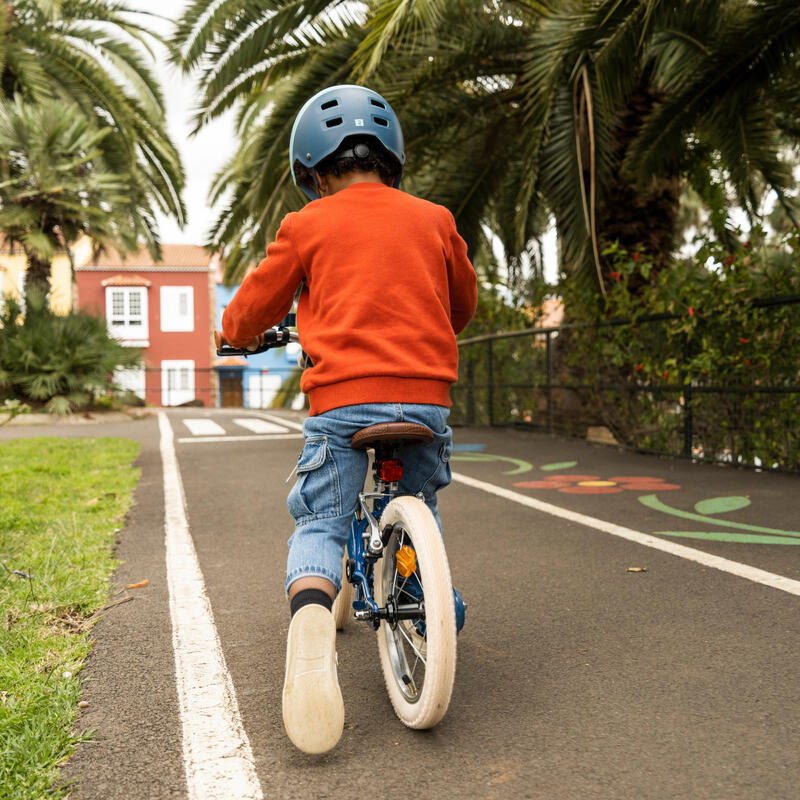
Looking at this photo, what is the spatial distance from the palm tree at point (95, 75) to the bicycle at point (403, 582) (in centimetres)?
1516

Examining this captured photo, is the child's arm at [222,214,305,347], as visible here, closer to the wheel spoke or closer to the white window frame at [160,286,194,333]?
the wheel spoke

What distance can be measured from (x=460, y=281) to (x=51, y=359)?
1576 cm

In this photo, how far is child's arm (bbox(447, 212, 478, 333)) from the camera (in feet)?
9.29

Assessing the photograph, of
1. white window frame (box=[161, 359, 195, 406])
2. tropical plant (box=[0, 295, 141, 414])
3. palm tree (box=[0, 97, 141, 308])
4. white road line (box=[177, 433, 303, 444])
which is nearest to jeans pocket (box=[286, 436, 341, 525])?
white road line (box=[177, 433, 303, 444])

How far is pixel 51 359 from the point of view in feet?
56.1

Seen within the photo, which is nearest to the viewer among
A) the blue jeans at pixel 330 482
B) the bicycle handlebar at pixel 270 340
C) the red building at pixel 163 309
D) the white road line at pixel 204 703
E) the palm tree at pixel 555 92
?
the white road line at pixel 204 703

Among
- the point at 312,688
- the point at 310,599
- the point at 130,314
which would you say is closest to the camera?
the point at 312,688

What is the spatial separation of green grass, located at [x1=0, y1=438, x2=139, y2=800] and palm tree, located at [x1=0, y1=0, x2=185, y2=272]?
402 inches

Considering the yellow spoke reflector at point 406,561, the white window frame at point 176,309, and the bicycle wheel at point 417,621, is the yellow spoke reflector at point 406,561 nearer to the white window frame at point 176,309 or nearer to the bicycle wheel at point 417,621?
the bicycle wheel at point 417,621

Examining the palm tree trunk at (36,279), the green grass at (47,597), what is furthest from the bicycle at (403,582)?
the palm tree trunk at (36,279)

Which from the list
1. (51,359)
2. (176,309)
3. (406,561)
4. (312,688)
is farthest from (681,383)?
(176,309)

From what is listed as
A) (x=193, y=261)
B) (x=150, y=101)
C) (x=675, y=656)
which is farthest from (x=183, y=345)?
Answer: (x=675, y=656)

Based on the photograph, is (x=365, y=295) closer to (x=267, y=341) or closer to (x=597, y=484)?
(x=267, y=341)

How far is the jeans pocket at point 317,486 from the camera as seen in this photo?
258 cm
